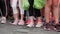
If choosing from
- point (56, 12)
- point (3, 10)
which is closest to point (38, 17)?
point (56, 12)

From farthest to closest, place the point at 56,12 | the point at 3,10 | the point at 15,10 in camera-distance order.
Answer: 1. the point at 3,10
2. the point at 15,10
3. the point at 56,12

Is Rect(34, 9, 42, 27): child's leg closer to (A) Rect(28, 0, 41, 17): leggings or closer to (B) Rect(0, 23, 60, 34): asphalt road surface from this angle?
(A) Rect(28, 0, 41, 17): leggings

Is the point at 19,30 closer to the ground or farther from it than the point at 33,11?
closer to the ground

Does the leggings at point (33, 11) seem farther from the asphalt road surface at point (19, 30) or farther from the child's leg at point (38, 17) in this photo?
the asphalt road surface at point (19, 30)

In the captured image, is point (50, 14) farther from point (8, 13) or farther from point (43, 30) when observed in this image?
point (8, 13)

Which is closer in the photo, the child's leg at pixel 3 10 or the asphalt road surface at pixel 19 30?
the asphalt road surface at pixel 19 30

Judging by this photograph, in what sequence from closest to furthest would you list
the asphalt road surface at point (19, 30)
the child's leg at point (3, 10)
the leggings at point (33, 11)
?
the asphalt road surface at point (19, 30) → the leggings at point (33, 11) → the child's leg at point (3, 10)

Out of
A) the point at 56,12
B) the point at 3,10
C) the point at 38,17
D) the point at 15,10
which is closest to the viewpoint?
the point at 56,12

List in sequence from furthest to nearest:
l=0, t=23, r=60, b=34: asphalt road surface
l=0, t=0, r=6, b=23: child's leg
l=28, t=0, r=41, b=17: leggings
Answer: l=0, t=0, r=6, b=23: child's leg < l=28, t=0, r=41, b=17: leggings < l=0, t=23, r=60, b=34: asphalt road surface

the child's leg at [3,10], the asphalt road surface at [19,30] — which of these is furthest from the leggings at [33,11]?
the child's leg at [3,10]

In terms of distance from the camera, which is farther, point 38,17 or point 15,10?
point 15,10

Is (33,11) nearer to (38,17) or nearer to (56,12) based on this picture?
(38,17)

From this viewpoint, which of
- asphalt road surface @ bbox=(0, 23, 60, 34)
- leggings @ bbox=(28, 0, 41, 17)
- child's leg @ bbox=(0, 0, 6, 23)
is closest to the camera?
asphalt road surface @ bbox=(0, 23, 60, 34)

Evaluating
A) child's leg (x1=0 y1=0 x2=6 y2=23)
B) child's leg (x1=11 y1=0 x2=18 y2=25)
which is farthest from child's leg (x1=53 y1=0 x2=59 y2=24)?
child's leg (x1=0 y1=0 x2=6 y2=23)
